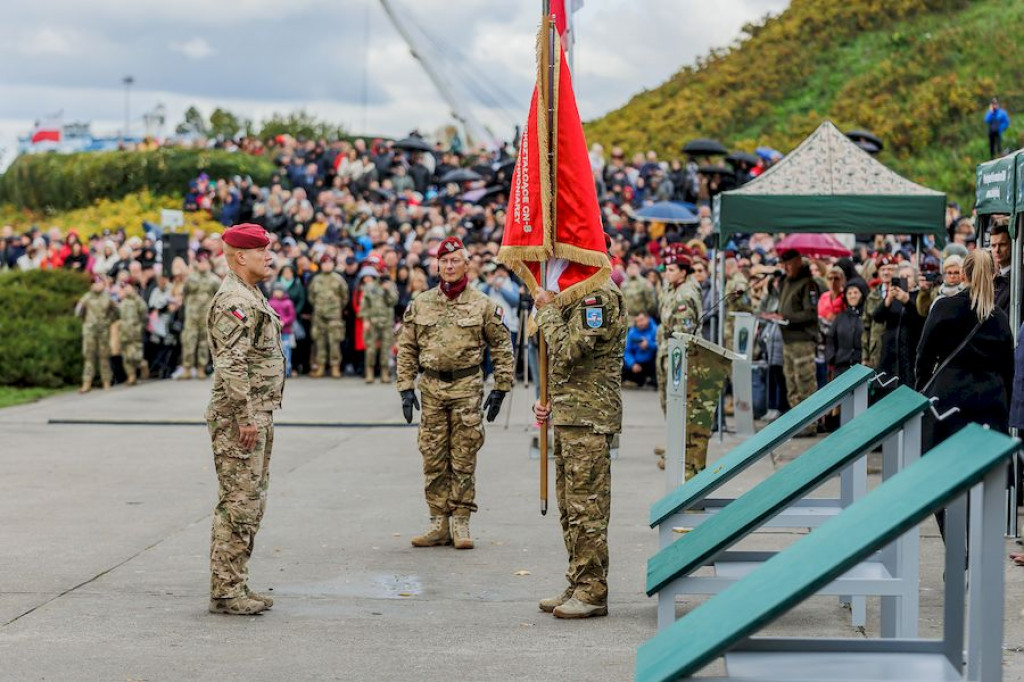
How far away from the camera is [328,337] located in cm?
2184

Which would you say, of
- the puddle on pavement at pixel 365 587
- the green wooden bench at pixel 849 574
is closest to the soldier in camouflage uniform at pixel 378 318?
the puddle on pavement at pixel 365 587

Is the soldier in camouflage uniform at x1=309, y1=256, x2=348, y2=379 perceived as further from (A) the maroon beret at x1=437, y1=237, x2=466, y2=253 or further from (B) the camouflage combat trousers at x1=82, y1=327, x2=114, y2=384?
(A) the maroon beret at x1=437, y1=237, x2=466, y2=253

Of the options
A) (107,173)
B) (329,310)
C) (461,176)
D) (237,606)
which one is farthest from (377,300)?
(107,173)

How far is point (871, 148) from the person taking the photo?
1118 inches

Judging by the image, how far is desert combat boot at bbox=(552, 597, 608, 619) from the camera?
24.6 ft

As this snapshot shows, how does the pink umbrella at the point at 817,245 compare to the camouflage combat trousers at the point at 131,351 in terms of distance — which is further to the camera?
the camouflage combat trousers at the point at 131,351

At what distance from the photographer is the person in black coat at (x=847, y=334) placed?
13.8m

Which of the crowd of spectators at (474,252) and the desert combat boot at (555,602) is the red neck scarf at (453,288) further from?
the desert combat boot at (555,602)

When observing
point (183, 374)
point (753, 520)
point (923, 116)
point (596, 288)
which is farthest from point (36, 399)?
point (923, 116)

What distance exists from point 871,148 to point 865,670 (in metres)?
25.1

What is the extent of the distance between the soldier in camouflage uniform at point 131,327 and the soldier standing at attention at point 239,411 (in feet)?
45.7

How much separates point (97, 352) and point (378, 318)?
4232 millimetres

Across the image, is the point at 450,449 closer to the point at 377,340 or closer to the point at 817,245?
the point at 817,245

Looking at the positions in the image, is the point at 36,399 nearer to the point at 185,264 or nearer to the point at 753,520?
the point at 185,264
